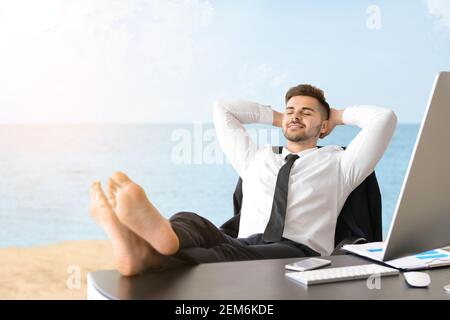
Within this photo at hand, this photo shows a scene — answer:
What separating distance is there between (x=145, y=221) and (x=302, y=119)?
1.43 metres

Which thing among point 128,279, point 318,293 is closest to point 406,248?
point 318,293

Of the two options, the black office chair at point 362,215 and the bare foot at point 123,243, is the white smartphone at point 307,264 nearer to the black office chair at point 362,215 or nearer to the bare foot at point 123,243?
the bare foot at point 123,243

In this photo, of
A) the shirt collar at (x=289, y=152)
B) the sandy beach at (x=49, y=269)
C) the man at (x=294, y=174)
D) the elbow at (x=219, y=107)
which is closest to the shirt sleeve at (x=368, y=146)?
the man at (x=294, y=174)

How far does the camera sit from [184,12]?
24.7ft

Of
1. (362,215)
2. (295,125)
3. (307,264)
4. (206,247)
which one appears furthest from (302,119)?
(307,264)

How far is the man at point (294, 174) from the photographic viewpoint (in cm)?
212

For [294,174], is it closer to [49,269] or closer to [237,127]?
[237,127]

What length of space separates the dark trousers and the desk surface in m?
0.08

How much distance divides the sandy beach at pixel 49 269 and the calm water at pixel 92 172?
0.49 metres

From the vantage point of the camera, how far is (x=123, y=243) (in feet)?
4.82

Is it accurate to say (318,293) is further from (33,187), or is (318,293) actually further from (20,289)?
(33,187)

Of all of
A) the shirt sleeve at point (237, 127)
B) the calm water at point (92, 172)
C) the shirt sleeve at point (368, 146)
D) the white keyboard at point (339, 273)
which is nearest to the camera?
the white keyboard at point (339, 273)

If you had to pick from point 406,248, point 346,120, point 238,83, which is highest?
point 238,83
